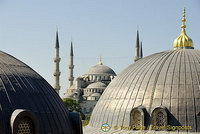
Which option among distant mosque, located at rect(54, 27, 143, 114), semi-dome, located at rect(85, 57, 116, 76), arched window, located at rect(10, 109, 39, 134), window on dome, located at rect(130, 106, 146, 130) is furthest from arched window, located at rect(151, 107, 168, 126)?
semi-dome, located at rect(85, 57, 116, 76)

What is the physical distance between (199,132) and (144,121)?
2.85m

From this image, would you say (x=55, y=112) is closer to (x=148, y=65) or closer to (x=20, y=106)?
(x=20, y=106)

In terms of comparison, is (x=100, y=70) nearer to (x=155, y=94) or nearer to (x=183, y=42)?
(x=183, y=42)

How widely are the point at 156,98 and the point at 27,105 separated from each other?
437 inches

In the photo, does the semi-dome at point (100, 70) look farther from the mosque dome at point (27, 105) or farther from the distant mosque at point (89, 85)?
the mosque dome at point (27, 105)

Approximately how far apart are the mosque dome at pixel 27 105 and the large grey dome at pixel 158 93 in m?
8.46

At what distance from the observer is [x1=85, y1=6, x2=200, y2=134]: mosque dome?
21.8 meters

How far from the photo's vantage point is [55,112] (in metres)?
13.8

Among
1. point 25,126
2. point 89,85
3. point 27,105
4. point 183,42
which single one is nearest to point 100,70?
point 89,85

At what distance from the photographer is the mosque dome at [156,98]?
21812 mm

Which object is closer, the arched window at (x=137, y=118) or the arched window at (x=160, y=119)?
the arched window at (x=160, y=119)

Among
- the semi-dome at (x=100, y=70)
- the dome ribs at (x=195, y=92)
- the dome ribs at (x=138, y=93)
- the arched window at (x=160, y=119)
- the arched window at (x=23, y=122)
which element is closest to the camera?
the arched window at (x=23, y=122)

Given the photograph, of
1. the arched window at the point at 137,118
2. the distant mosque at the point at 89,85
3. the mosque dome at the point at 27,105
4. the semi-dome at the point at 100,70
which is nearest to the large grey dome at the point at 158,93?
the arched window at the point at 137,118

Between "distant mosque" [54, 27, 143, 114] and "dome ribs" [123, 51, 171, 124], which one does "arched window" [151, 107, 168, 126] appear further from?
"distant mosque" [54, 27, 143, 114]
